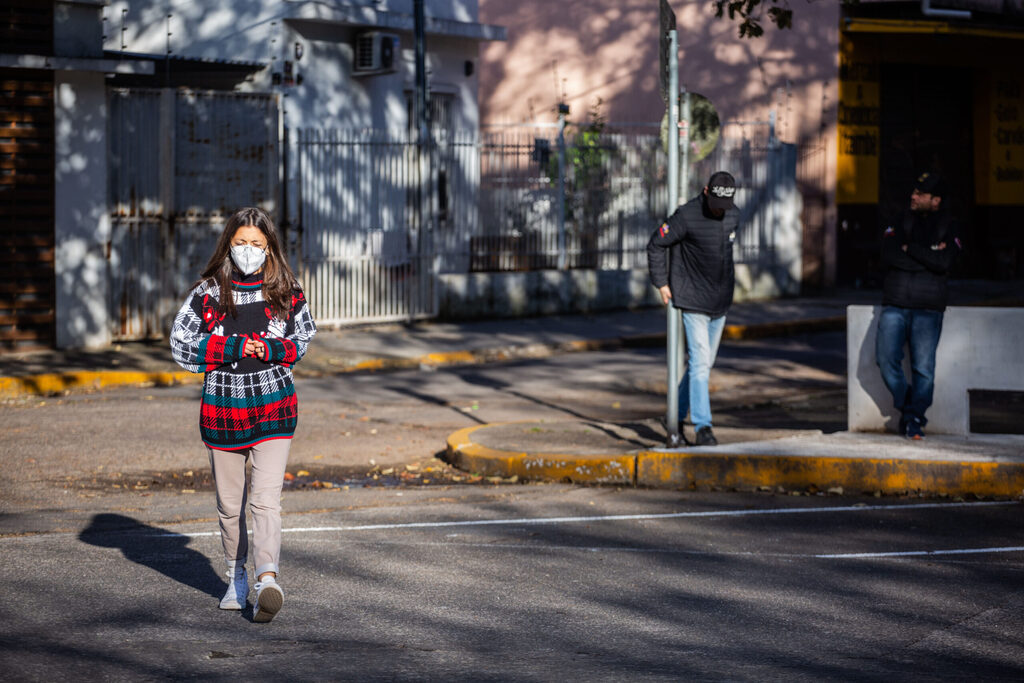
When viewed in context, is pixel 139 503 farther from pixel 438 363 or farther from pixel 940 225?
pixel 438 363

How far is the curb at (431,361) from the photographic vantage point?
13867 millimetres

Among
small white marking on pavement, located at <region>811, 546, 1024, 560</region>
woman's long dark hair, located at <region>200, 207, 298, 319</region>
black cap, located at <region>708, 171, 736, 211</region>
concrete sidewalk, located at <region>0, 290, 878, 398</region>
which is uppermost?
black cap, located at <region>708, 171, 736, 211</region>

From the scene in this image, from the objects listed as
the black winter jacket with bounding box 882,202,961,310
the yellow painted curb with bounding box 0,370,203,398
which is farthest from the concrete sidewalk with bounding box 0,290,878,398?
the black winter jacket with bounding box 882,202,961,310

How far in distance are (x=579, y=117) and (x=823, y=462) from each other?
19502mm

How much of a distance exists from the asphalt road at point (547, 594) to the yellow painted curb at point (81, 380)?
5918mm

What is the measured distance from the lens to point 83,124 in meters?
15.8

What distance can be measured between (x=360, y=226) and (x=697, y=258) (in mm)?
9128

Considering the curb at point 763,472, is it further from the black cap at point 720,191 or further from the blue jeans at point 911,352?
the black cap at point 720,191

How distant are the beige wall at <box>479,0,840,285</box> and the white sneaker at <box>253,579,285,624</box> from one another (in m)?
20.2

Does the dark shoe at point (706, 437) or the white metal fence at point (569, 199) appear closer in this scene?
the dark shoe at point (706, 437)

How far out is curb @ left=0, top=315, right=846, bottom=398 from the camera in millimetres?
13867

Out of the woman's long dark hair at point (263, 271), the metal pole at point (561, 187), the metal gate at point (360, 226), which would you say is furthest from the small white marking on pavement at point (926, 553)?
the metal pole at point (561, 187)

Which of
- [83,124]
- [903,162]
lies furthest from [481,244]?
[903,162]

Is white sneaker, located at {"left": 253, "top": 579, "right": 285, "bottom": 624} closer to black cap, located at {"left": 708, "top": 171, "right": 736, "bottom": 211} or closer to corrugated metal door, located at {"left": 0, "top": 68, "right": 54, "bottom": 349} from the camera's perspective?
black cap, located at {"left": 708, "top": 171, "right": 736, "bottom": 211}
